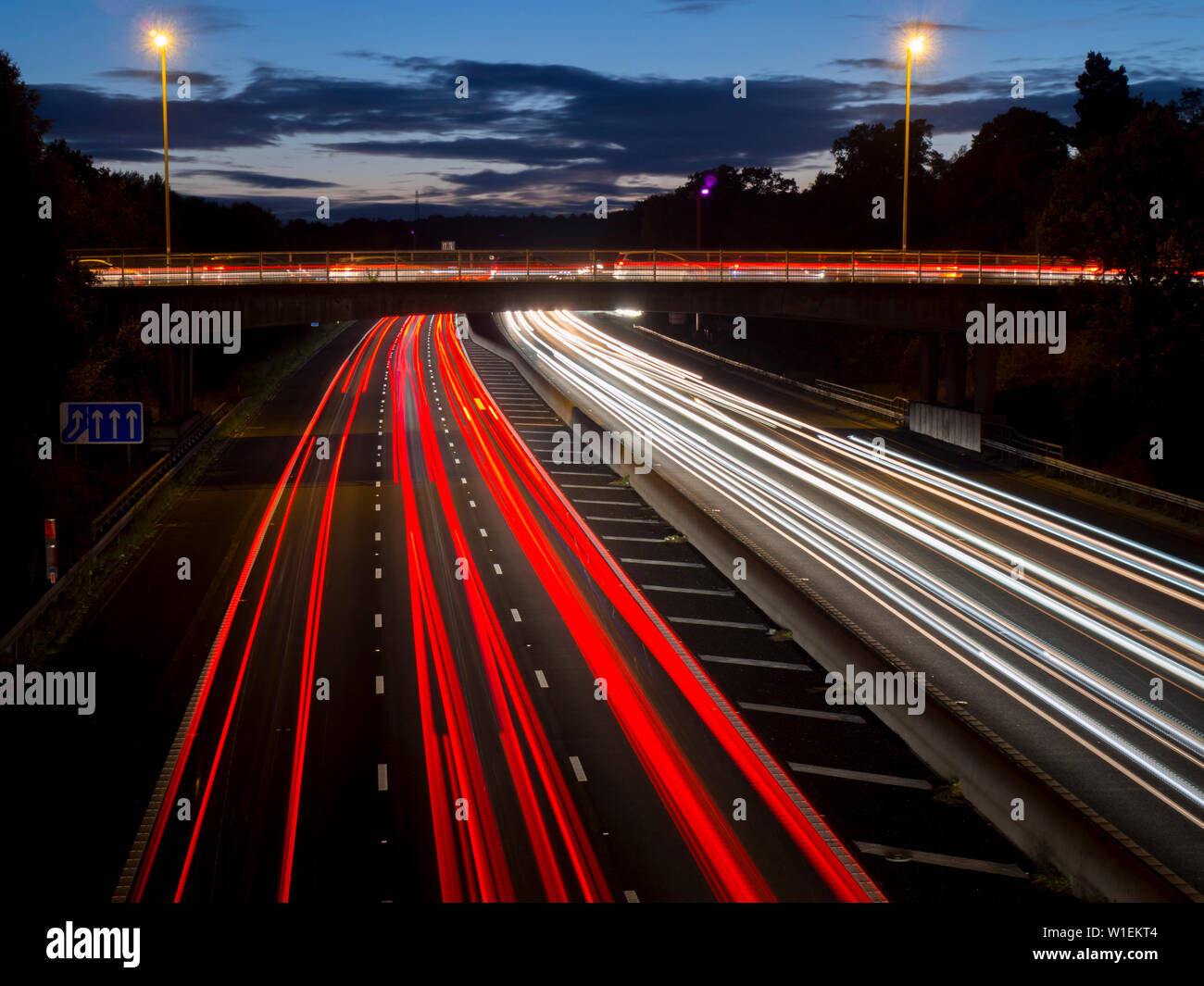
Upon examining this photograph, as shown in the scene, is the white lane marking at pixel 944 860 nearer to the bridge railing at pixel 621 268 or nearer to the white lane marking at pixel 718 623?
the white lane marking at pixel 718 623

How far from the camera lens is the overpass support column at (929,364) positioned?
5550 centimetres

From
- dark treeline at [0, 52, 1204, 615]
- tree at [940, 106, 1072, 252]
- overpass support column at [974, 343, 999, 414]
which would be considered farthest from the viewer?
tree at [940, 106, 1072, 252]

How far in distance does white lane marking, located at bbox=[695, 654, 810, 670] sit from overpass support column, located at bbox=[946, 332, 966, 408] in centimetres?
3239

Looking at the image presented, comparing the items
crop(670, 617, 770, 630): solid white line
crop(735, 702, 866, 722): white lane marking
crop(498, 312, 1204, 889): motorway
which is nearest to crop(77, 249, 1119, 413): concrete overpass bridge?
crop(498, 312, 1204, 889): motorway

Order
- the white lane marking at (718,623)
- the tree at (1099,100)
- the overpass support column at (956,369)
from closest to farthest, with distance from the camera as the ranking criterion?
1. the white lane marking at (718,623)
2. the overpass support column at (956,369)
3. the tree at (1099,100)

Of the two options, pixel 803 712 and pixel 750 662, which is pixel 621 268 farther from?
pixel 803 712

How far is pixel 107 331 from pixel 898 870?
1540 inches

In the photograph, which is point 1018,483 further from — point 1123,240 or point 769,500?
point 1123,240

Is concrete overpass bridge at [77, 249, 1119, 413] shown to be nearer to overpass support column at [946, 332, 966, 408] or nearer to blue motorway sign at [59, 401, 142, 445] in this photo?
overpass support column at [946, 332, 966, 408]

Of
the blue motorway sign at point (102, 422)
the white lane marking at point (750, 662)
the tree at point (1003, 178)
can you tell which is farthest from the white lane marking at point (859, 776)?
the tree at point (1003, 178)

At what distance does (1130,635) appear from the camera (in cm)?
2405

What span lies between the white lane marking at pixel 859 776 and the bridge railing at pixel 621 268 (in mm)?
32503

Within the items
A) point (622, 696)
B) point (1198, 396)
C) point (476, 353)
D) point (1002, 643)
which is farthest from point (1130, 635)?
point (476, 353)

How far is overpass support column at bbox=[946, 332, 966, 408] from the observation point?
2073 inches
